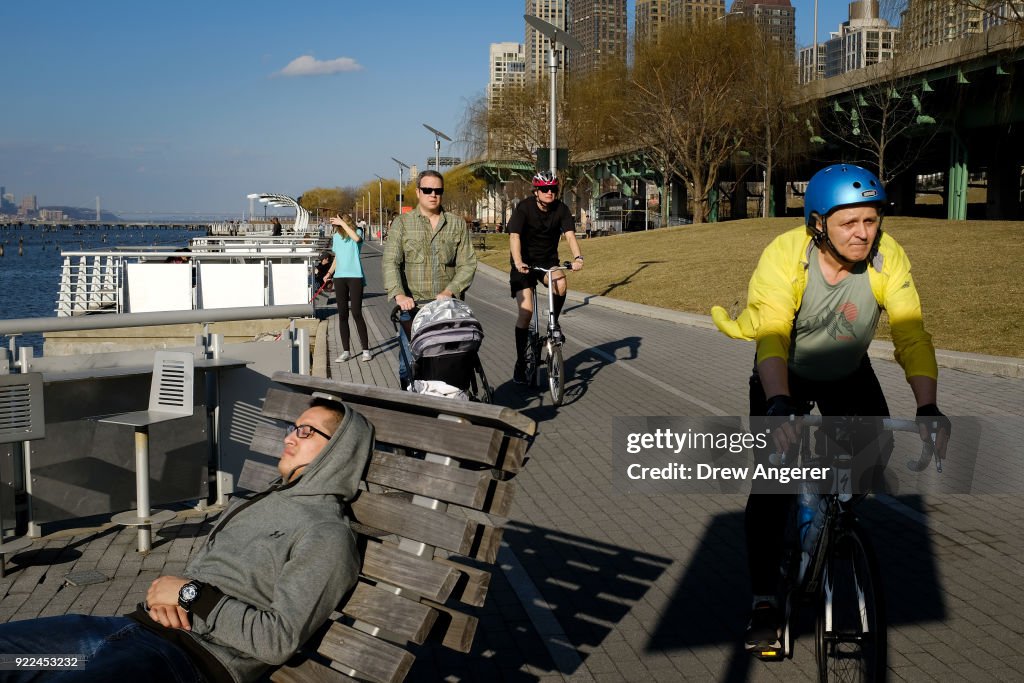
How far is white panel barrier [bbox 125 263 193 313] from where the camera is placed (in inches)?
866

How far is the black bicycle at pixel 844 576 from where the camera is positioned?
3566 mm

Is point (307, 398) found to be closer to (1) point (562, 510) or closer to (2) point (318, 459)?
(2) point (318, 459)

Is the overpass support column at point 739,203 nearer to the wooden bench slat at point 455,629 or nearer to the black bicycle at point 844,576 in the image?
the black bicycle at point 844,576

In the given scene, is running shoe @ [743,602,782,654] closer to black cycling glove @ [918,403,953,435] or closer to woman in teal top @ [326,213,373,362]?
black cycling glove @ [918,403,953,435]

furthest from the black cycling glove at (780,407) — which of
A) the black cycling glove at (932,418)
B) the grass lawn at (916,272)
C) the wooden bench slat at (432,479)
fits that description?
the wooden bench slat at (432,479)

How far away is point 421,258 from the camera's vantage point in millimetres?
8578

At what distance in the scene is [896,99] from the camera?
44625mm

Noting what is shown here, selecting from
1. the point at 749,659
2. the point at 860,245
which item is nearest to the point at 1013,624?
the point at 749,659

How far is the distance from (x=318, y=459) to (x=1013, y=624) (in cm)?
337

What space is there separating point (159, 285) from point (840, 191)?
66.4ft

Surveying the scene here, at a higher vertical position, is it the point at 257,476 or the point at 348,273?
the point at 348,273

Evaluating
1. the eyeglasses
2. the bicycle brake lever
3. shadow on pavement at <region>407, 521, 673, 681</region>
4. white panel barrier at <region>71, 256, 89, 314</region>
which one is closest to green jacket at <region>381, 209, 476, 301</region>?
shadow on pavement at <region>407, 521, 673, 681</region>

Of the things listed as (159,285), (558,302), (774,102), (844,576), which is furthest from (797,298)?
(774,102)

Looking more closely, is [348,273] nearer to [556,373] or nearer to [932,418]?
[556,373]
